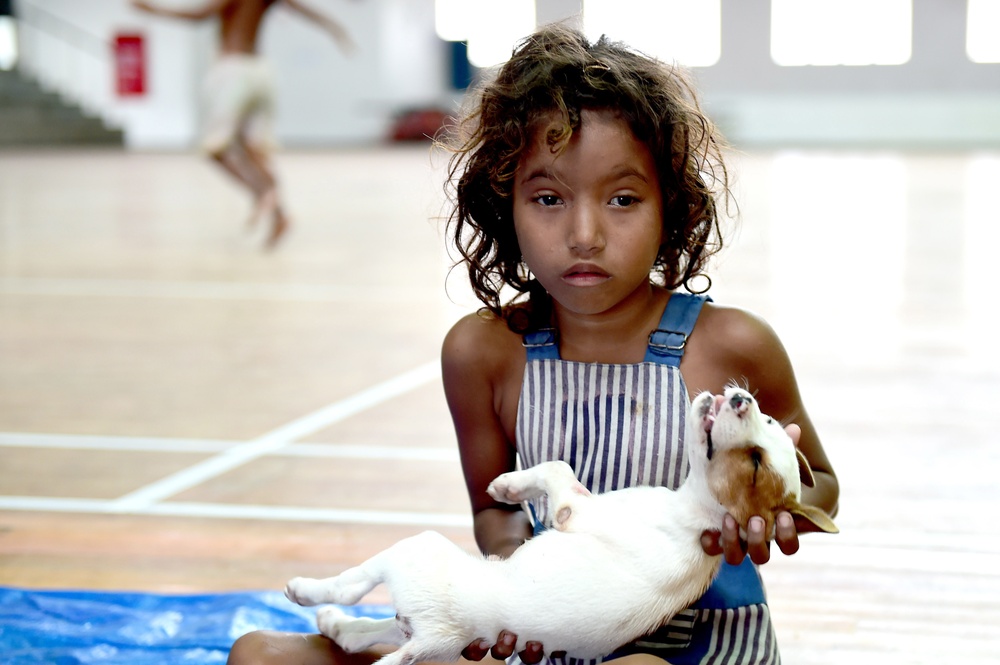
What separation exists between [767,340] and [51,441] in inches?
95.0

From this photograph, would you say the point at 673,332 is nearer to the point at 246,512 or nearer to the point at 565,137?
the point at 565,137

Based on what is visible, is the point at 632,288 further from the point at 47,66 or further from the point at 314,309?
the point at 47,66

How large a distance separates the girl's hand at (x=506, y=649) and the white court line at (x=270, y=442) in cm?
163

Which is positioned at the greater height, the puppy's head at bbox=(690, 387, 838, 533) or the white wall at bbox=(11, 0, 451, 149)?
the white wall at bbox=(11, 0, 451, 149)

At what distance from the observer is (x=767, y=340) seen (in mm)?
1652

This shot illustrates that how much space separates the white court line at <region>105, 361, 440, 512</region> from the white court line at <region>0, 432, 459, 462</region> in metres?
0.06

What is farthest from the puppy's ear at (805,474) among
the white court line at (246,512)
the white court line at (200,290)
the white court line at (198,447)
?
the white court line at (200,290)

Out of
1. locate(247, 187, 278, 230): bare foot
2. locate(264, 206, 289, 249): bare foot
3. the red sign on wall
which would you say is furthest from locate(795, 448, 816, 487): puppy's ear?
the red sign on wall

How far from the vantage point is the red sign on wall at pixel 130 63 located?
73.8ft

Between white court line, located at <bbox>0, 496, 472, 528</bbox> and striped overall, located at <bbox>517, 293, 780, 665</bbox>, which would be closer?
striped overall, located at <bbox>517, 293, 780, 665</bbox>

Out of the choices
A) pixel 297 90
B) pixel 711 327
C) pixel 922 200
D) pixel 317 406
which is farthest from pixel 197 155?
pixel 711 327

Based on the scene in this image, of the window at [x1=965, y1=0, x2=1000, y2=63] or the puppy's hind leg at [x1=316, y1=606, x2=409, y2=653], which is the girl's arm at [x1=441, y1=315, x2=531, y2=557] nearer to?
the puppy's hind leg at [x1=316, y1=606, x2=409, y2=653]

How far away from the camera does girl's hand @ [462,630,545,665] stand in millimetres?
1425

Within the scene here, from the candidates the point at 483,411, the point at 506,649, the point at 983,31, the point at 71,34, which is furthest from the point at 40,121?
the point at 506,649
